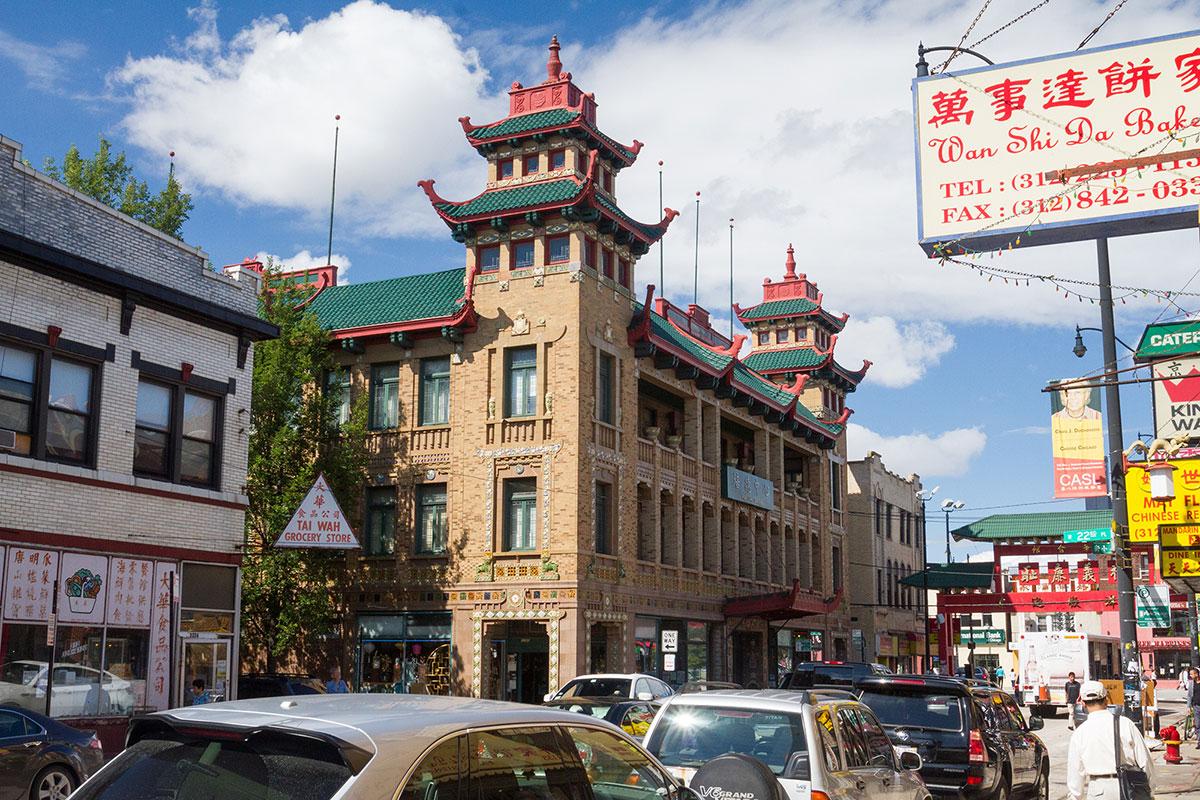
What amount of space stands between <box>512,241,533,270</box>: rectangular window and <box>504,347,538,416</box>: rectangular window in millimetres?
2613

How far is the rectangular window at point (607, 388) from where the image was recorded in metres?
37.6

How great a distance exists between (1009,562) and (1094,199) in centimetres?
6565

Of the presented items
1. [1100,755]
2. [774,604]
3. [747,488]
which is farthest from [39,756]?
[747,488]

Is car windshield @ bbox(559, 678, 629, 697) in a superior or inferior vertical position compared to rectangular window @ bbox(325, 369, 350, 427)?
inferior

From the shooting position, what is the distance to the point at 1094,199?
14.5 m

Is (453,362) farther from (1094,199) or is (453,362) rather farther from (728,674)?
(1094,199)

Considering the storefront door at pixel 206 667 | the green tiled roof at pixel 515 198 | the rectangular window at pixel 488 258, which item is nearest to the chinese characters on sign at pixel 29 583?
the storefront door at pixel 206 667

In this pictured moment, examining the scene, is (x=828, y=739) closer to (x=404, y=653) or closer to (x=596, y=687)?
(x=596, y=687)

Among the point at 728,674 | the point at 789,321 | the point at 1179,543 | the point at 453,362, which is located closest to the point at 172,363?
the point at 453,362

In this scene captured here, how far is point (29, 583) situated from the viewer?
67.0 feet

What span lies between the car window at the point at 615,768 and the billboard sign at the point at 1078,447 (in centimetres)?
1776

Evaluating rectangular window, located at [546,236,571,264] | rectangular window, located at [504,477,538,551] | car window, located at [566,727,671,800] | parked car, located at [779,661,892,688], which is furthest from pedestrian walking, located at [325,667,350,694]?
car window, located at [566,727,671,800]

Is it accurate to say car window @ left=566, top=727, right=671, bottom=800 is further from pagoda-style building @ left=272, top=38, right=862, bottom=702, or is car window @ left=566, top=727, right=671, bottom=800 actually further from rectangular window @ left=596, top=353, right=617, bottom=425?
rectangular window @ left=596, top=353, right=617, bottom=425

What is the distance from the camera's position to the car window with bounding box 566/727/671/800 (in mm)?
6191
